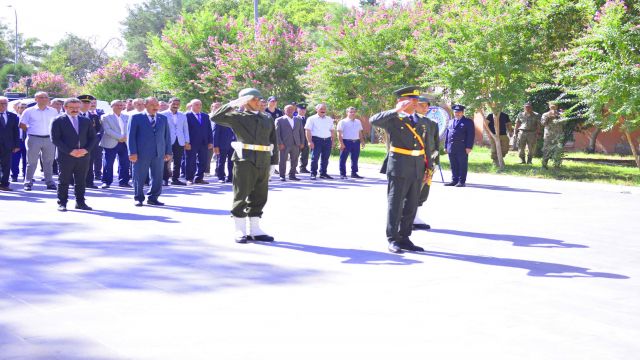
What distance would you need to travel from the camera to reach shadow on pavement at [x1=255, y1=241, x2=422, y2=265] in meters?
9.21

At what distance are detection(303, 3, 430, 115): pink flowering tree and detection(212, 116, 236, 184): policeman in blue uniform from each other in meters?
8.83

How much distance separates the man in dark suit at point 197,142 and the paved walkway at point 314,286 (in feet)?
17.0

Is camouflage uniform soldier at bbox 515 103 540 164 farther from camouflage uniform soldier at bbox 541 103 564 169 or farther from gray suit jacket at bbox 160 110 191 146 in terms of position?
gray suit jacket at bbox 160 110 191 146

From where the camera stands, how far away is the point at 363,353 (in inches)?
225

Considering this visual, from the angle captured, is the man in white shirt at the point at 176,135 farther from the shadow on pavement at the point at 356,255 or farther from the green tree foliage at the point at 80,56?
the green tree foliage at the point at 80,56

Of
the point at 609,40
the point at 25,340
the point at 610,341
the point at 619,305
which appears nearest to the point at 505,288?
the point at 619,305

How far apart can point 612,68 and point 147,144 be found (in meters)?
11.6

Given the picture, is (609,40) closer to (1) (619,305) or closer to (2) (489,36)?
(2) (489,36)

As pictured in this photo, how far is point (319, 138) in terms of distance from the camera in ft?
69.4

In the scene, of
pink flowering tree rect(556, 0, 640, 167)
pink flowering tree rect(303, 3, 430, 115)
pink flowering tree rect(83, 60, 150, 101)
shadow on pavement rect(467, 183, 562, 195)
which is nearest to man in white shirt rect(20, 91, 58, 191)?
shadow on pavement rect(467, 183, 562, 195)

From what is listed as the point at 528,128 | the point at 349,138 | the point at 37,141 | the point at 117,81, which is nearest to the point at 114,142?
the point at 37,141

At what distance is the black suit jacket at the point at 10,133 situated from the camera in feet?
55.0

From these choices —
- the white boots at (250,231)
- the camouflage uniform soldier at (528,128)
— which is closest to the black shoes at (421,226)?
the white boots at (250,231)

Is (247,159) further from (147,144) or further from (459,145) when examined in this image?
(459,145)
